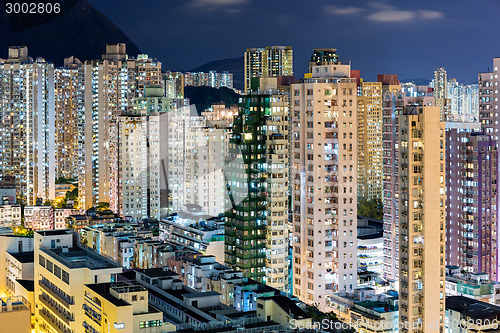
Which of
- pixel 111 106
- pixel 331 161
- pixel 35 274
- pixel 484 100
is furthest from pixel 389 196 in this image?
pixel 111 106

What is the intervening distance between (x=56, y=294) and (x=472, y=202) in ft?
42.0

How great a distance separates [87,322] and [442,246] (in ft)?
22.4

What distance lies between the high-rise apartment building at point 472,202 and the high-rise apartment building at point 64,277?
11.5m

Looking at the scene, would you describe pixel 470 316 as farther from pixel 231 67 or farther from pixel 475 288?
pixel 231 67

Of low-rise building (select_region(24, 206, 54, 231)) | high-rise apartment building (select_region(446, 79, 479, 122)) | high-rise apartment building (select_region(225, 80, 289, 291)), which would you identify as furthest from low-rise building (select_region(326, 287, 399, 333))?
high-rise apartment building (select_region(446, 79, 479, 122))

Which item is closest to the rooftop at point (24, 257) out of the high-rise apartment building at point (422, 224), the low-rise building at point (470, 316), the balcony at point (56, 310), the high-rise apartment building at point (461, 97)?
the balcony at point (56, 310)

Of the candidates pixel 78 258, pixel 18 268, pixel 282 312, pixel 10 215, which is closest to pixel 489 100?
pixel 282 312

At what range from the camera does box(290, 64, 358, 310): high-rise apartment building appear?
61.4 ft

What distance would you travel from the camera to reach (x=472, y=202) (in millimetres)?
22719

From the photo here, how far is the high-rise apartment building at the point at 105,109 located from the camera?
112ft

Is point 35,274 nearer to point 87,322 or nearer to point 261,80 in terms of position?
point 87,322

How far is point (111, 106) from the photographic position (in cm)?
3669

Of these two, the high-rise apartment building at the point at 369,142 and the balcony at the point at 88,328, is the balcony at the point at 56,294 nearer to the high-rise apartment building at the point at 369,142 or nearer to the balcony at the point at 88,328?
the balcony at the point at 88,328

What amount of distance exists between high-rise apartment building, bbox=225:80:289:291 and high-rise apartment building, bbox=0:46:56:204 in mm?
17635
